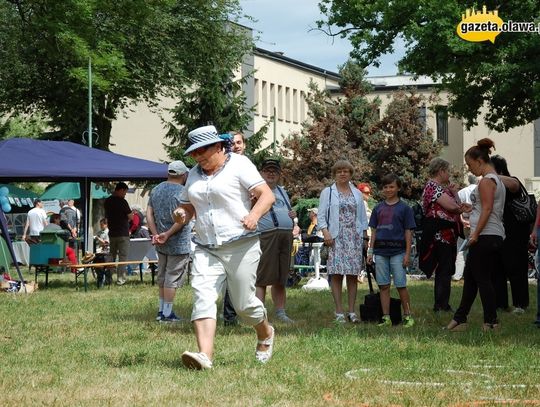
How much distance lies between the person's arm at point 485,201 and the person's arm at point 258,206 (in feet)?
10.6

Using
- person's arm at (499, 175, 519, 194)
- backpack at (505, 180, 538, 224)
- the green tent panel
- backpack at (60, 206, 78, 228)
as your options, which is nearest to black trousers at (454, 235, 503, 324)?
person's arm at (499, 175, 519, 194)

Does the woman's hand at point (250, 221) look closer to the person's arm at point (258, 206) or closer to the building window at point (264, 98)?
the person's arm at point (258, 206)

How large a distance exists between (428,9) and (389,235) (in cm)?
1464

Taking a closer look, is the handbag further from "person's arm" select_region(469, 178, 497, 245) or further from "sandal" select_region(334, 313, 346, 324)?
"person's arm" select_region(469, 178, 497, 245)

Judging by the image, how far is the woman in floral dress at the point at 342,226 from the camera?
1227cm

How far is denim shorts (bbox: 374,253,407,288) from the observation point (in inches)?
472

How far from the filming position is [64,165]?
20.4 meters

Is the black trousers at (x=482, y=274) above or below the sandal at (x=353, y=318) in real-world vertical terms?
above

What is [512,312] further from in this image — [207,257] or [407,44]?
[407,44]

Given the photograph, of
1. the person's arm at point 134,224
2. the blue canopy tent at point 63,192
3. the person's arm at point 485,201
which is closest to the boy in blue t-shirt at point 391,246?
the person's arm at point 485,201

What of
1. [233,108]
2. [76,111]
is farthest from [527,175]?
[76,111]

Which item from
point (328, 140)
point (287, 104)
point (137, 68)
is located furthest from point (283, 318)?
point (287, 104)

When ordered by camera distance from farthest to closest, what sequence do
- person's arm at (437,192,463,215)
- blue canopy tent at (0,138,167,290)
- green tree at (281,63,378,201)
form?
1. green tree at (281,63,378,201)
2. blue canopy tent at (0,138,167,290)
3. person's arm at (437,192,463,215)

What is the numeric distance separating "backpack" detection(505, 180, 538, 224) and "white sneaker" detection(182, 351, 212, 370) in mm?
6036
